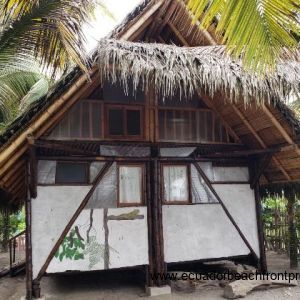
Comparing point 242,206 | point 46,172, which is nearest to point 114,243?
point 46,172

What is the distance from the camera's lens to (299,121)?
20.9 feet

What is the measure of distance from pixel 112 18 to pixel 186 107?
9.54ft

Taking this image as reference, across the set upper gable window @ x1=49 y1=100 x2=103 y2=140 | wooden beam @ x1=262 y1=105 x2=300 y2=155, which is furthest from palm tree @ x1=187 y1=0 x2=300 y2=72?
upper gable window @ x1=49 y1=100 x2=103 y2=140

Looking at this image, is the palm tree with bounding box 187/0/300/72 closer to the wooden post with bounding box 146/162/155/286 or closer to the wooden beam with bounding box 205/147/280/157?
the wooden post with bounding box 146/162/155/286

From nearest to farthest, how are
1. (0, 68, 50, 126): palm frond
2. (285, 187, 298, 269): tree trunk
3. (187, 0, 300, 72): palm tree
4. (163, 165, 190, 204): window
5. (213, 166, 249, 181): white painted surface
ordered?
(187, 0, 300, 72): palm tree
(163, 165, 190, 204): window
(213, 166, 249, 181): white painted surface
(285, 187, 298, 269): tree trunk
(0, 68, 50, 126): palm frond

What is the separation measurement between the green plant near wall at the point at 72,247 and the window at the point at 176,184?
1730mm

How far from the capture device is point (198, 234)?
7.03m

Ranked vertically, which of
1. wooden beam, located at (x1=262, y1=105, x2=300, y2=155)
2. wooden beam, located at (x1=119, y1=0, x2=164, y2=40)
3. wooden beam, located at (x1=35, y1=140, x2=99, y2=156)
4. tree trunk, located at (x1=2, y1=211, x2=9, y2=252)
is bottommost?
→ tree trunk, located at (x1=2, y1=211, x2=9, y2=252)

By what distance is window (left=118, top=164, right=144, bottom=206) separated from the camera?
673cm

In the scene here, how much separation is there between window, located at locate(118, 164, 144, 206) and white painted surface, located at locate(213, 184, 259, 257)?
153cm

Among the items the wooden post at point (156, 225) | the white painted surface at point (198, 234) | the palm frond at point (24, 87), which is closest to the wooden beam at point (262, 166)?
the white painted surface at point (198, 234)

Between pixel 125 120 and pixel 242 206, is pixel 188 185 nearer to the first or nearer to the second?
pixel 242 206

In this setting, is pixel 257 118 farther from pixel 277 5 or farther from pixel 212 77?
pixel 277 5

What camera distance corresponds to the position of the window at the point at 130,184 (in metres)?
6.73
